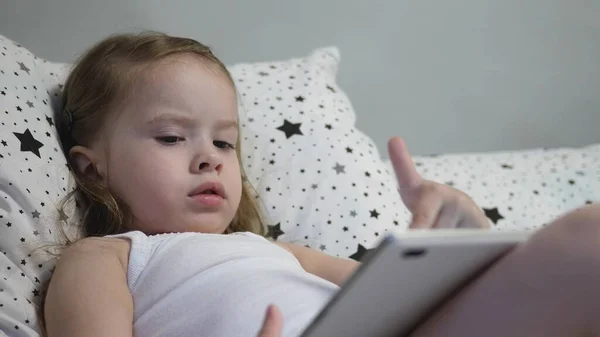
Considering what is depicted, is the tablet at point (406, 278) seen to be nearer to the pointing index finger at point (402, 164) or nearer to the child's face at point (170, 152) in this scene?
the pointing index finger at point (402, 164)

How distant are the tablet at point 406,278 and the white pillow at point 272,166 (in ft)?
1.15

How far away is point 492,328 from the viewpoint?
20.6 inches

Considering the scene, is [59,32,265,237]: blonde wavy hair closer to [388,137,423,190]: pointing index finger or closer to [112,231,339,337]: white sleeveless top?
[112,231,339,337]: white sleeveless top

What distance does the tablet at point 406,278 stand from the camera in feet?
1.43

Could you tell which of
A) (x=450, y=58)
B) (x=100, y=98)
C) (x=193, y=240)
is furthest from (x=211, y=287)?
(x=450, y=58)

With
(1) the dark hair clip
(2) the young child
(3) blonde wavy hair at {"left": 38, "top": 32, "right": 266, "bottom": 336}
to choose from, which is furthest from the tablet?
(1) the dark hair clip

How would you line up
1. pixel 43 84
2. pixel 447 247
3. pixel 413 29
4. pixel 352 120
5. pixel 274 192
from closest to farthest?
pixel 447 247 → pixel 43 84 → pixel 274 192 → pixel 352 120 → pixel 413 29

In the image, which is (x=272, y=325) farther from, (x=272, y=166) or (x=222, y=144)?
(x=272, y=166)

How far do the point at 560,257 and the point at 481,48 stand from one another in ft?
3.88

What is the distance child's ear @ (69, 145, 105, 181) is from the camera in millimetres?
871

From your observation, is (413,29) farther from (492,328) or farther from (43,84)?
(492,328)

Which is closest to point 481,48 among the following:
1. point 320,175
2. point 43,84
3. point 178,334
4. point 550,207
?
point 550,207

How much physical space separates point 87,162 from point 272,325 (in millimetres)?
423

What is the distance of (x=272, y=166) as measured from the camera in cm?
107
